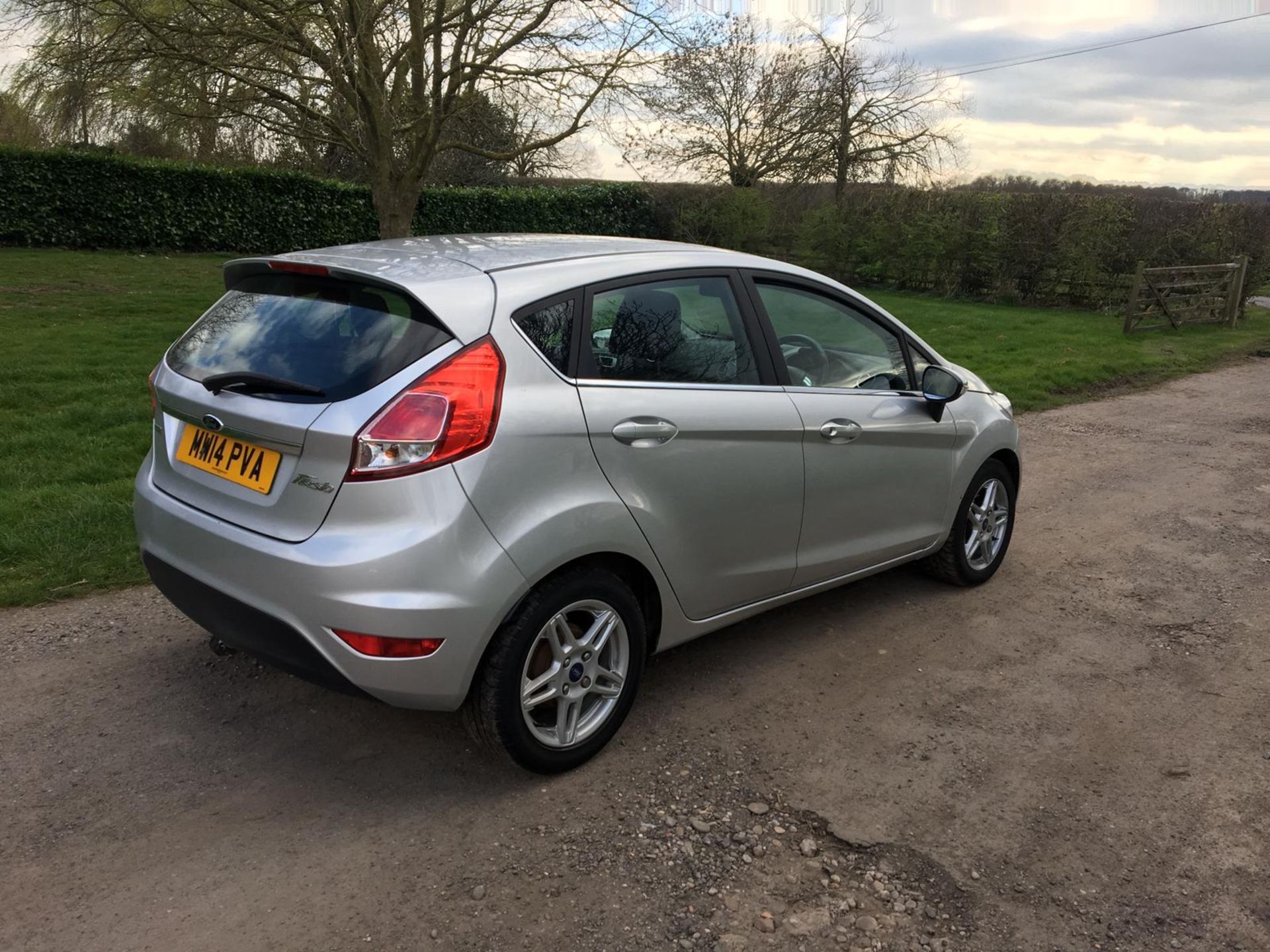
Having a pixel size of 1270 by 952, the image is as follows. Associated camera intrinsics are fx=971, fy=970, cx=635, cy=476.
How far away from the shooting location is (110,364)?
30.0 feet

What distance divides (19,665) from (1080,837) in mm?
3771

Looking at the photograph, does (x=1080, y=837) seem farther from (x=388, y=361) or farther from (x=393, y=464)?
(x=388, y=361)

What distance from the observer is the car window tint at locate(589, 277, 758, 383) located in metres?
3.16

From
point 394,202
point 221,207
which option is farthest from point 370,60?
point 221,207

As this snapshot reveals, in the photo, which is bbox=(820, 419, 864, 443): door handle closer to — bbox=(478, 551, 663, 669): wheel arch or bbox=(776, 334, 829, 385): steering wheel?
bbox=(776, 334, 829, 385): steering wheel

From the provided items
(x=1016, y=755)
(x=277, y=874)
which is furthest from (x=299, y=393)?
(x=1016, y=755)

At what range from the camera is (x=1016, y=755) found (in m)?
3.34

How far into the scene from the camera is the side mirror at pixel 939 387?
4195mm

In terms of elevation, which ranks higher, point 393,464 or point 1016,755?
point 393,464

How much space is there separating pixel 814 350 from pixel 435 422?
186 cm

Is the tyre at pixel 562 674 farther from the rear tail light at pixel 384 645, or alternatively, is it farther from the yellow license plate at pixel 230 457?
the yellow license plate at pixel 230 457

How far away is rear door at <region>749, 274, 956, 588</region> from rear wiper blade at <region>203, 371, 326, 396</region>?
175 centimetres

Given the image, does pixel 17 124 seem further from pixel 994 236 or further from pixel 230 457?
pixel 994 236

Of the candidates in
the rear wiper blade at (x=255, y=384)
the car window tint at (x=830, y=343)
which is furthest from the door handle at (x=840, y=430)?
the rear wiper blade at (x=255, y=384)
